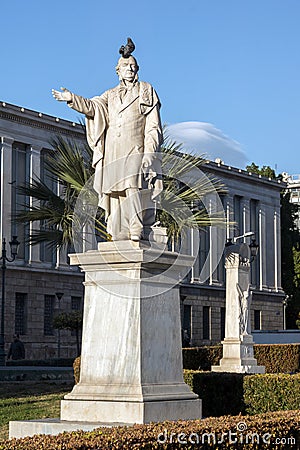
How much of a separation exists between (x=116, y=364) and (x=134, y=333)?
0.37 m

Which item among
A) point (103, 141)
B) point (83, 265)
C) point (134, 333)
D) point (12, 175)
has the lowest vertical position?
point (134, 333)

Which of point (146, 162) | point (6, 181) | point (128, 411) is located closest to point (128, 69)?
point (146, 162)

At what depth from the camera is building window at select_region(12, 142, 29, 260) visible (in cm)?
5019

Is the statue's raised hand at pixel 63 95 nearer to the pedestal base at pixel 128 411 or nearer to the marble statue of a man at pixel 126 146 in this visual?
the marble statue of a man at pixel 126 146

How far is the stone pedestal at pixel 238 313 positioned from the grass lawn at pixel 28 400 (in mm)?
5141

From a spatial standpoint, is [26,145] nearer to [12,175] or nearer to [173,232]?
[12,175]

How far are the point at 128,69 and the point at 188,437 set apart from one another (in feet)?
14.1

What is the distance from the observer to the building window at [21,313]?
164 ft

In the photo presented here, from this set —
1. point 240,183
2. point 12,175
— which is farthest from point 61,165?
point 240,183

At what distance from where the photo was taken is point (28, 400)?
63.2 feet

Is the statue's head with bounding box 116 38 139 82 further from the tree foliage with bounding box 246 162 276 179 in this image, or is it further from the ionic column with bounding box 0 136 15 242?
the tree foliage with bounding box 246 162 276 179

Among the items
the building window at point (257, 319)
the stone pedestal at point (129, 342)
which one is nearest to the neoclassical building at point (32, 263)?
the building window at point (257, 319)

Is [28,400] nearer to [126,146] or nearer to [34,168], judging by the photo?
[126,146]

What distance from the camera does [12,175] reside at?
5075cm
